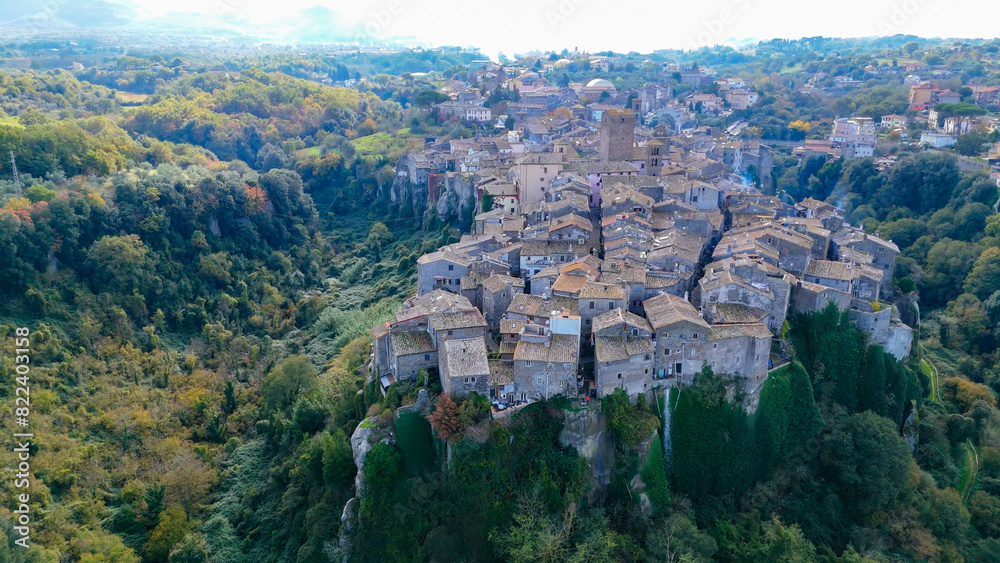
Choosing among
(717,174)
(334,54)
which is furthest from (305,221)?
(334,54)

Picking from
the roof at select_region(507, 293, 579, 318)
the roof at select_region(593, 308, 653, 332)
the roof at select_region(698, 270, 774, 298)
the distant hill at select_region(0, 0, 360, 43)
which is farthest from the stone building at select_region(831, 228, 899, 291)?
the distant hill at select_region(0, 0, 360, 43)

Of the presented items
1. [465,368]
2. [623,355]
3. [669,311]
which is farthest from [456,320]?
[669,311]

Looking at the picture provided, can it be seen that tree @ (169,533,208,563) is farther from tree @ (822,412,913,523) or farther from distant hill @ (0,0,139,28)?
distant hill @ (0,0,139,28)

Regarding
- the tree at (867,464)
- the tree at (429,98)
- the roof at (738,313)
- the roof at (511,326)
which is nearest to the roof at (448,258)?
the roof at (511,326)

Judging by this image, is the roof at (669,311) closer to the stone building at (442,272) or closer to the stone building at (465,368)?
the stone building at (465,368)

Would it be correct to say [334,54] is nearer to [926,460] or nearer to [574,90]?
[574,90]

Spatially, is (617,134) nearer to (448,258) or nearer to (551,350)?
(448,258)
